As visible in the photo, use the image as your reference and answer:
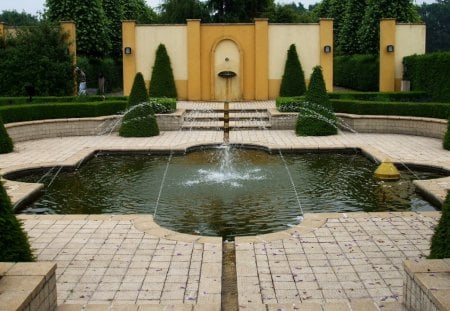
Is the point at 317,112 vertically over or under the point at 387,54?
under

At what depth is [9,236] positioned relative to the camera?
14.1 ft

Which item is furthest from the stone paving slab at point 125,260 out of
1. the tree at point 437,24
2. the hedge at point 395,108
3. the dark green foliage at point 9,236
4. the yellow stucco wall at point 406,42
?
the tree at point 437,24

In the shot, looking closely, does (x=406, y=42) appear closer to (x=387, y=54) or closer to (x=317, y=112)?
(x=387, y=54)

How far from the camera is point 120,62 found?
34.9 metres

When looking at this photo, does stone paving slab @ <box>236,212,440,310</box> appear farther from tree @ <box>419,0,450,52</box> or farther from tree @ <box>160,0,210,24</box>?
tree @ <box>419,0,450,52</box>

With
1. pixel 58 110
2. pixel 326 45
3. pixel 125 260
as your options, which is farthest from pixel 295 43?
pixel 125 260

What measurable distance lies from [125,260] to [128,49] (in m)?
18.1

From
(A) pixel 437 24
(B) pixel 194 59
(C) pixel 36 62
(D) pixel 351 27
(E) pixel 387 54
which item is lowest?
(C) pixel 36 62

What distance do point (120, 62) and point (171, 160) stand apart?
24.2 metres

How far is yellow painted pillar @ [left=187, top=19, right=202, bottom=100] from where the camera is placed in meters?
22.7

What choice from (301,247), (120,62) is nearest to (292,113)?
(301,247)

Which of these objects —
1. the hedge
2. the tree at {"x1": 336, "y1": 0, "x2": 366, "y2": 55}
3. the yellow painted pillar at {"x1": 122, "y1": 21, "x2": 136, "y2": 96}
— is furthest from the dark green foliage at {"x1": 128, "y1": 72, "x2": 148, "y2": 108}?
the tree at {"x1": 336, "y1": 0, "x2": 366, "y2": 55}

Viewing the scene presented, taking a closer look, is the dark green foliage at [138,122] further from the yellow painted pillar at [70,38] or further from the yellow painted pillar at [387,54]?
the yellow painted pillar at [387,54]

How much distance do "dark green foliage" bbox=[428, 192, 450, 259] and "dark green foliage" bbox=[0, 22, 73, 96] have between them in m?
18.1
